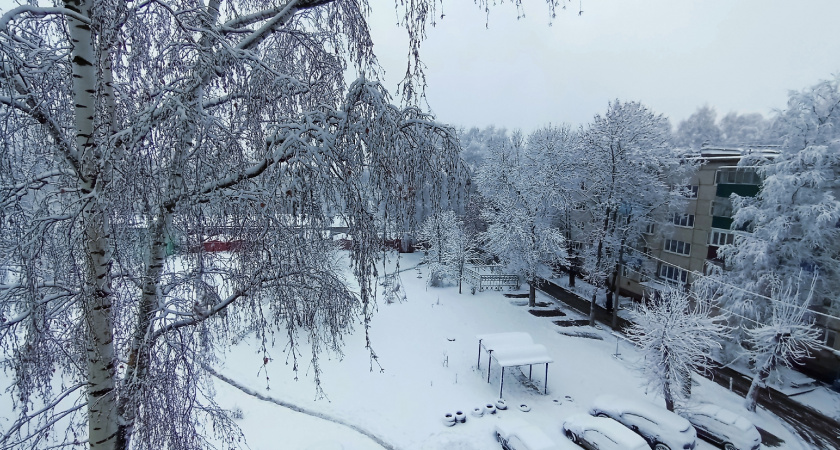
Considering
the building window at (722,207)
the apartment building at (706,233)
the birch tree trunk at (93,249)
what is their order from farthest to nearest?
the building window at (722,207), the apartment building at (706,233), the birch tree trunk at (93,249)

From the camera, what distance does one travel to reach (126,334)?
12.5 feet

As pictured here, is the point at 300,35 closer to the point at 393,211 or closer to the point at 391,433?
the point at 393,211

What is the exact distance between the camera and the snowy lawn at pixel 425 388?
10172 millimetres

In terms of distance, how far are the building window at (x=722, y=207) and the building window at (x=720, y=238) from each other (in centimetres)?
80

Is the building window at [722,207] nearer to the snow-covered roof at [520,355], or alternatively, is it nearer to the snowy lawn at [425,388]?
the snowy lawn at [425,388]

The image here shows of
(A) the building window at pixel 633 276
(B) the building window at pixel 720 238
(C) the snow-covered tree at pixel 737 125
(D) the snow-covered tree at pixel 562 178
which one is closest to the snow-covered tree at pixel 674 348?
(B) the building window at pixel 720 238

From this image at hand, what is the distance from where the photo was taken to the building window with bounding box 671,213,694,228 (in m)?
20.0

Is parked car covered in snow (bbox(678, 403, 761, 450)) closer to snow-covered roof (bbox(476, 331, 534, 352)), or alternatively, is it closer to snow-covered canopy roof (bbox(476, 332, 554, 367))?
snow-covered canopy roof (bbox(476, 332, 554, 367))

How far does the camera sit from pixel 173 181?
3199 mm

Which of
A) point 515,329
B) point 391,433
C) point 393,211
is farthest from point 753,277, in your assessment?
point 393,211

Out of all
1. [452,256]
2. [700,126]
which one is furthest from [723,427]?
[700,126]

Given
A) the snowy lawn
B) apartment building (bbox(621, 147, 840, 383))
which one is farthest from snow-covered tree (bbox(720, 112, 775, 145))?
the snowy lawn

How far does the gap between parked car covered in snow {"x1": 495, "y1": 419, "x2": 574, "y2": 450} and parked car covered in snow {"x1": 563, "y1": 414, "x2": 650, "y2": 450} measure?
395mm

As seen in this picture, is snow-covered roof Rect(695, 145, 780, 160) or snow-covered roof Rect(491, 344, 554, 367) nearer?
snow-covered roof Rect(491, 344, 554, 367)
